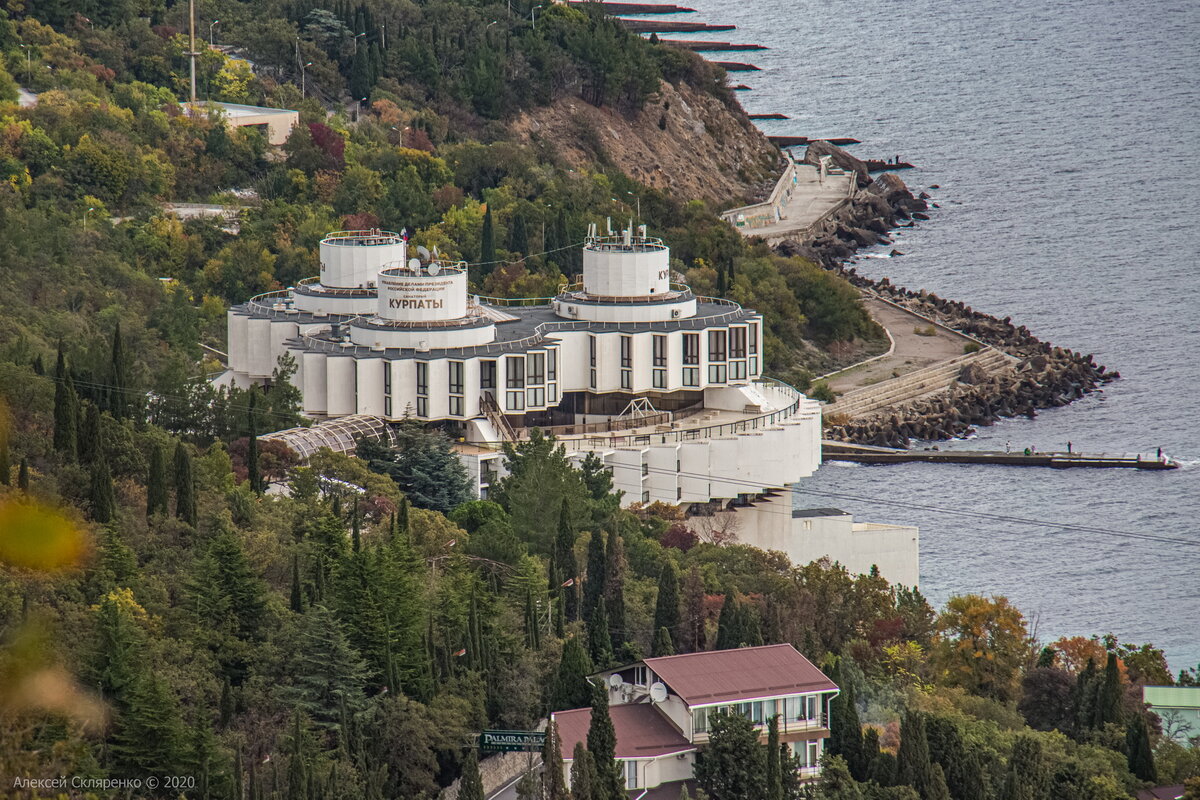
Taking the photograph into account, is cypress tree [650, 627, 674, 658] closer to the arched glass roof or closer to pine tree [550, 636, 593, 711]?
pine tree [550, 636, 593, 711]

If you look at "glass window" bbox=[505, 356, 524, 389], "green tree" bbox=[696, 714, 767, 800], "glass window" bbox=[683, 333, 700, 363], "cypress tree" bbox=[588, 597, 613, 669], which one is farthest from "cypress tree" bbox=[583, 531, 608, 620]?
"glass window" bbox=[683, 333, 700, 363]

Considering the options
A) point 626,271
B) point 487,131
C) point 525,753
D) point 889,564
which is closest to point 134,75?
point 487,131

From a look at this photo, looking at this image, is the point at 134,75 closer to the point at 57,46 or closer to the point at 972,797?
the point at 57,46

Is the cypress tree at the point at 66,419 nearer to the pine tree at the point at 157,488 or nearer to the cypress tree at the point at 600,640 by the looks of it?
the pine tree at the point at 157,488

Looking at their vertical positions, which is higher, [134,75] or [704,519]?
[134,75]

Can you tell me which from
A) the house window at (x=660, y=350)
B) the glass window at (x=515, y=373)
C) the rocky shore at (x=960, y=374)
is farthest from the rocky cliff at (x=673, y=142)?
the glass window at (x=515, y=373)

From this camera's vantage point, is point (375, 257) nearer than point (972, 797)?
No
